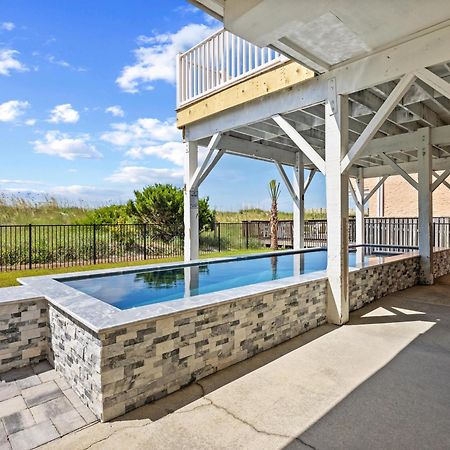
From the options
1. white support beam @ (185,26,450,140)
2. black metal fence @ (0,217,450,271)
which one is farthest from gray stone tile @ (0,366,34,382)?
black metal fence @ (0,217,450,271)

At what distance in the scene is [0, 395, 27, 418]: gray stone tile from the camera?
2.15m

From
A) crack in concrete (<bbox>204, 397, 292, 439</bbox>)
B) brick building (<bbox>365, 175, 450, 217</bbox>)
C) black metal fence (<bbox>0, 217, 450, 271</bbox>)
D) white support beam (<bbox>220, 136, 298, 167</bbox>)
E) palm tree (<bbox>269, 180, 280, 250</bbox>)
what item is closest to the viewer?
crack in concrete (<bbox>204, 397, 292, 439</bbox>)

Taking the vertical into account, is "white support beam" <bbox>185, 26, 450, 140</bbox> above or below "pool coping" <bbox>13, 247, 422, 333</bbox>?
above

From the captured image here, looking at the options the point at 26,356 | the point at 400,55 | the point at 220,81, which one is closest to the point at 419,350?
the point at 400,55

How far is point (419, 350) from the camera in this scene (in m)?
3.19

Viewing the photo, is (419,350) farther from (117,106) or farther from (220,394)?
(117,106)

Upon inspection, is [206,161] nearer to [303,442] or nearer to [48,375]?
[48,375]

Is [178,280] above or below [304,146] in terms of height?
below

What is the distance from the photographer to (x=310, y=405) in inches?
87.9

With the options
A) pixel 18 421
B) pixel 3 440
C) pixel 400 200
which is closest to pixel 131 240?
pixel 18 421

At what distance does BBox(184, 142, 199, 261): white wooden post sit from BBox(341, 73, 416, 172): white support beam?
3.19 meters

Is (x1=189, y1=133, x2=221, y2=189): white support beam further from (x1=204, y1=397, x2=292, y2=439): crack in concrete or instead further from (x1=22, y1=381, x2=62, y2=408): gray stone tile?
(x1=204, y1=397, x2=292, y2=439): crack in concrete

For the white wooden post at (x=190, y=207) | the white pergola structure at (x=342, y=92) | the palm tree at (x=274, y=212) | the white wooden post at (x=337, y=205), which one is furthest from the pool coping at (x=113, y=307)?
the palm tree at (x=274, y=212)

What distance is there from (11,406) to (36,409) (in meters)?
0.21
